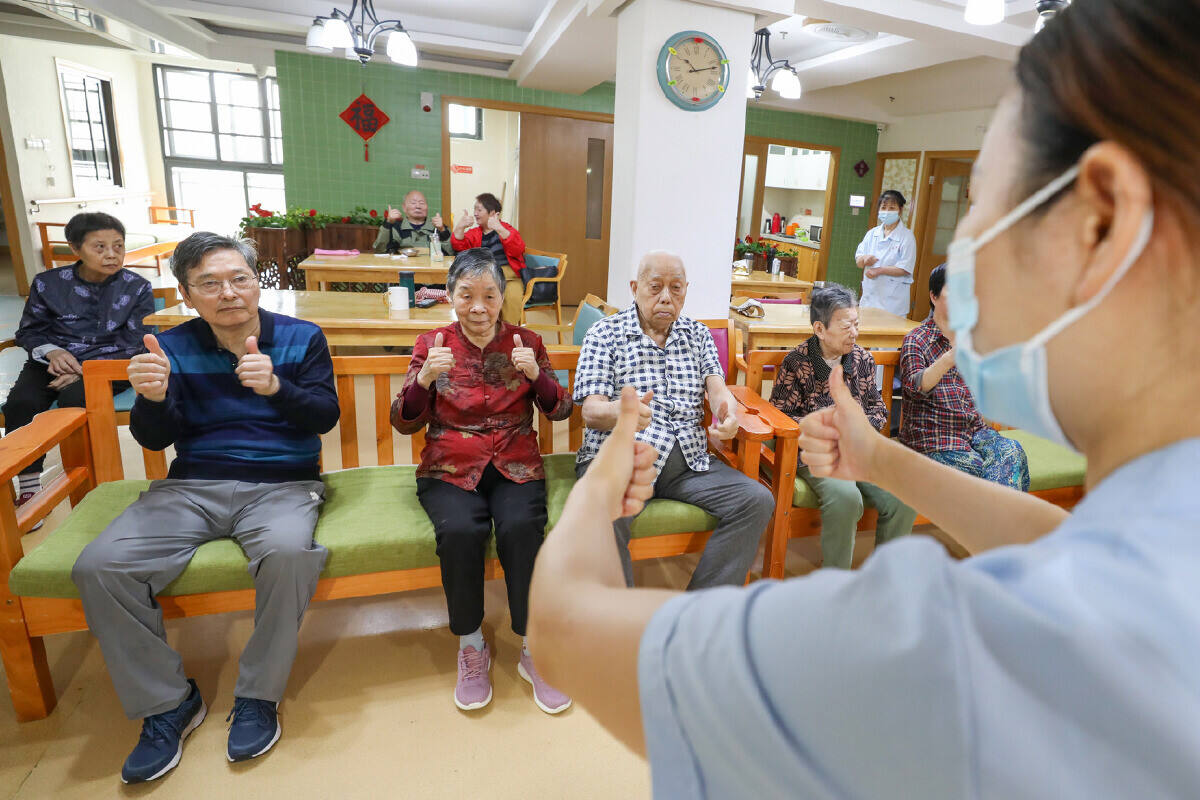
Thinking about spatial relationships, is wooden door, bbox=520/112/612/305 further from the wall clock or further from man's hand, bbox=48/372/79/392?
man's hand, bbox=48/372/79/392

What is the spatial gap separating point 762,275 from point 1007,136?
5958 millimetres

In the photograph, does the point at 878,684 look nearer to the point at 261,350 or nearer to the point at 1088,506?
the point at 1088,506

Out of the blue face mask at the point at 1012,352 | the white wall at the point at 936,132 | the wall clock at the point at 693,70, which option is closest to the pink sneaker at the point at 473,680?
the blue face mask at the point at 1012,352

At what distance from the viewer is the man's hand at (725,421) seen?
7.02 ft

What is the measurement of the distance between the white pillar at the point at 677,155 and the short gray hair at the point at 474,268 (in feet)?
5.63

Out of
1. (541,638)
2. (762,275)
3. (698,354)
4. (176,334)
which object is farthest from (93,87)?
(541,638)

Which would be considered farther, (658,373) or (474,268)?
(658,373)

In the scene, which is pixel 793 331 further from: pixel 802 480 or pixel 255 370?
pixel 255 370

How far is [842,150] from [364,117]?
6.07 metres

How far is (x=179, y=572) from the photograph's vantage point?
1712 millimetres

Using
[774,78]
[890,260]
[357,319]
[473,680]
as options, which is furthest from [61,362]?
[890,260]

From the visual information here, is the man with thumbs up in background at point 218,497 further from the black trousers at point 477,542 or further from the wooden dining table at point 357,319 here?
the wooden dining table at point 357,319

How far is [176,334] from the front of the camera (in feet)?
6.52

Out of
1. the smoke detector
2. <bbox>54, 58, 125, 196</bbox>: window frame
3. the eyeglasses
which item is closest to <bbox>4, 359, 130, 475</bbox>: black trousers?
the eyeglasses
